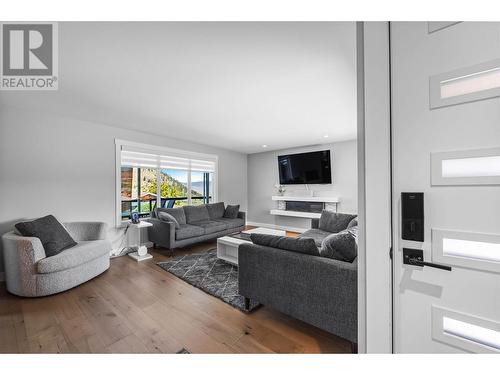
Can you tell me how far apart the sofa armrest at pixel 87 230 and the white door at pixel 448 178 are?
3636 millimetres

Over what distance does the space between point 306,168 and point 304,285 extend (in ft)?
13.7

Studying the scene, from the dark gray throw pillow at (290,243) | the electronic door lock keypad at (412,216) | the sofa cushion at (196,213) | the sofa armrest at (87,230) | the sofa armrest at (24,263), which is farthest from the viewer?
the sofa cushion at (196,213)

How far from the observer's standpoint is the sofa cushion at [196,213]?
460cm

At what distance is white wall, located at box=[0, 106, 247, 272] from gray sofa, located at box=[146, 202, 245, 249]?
78cm

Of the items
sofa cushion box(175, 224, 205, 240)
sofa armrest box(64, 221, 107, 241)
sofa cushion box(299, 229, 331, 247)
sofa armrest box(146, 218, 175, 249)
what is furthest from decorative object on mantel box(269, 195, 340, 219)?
sofa armrest box(64, 221, 107, 241)

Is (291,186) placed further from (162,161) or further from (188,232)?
(162,161)

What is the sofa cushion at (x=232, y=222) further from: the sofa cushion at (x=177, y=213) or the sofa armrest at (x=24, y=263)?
→ the sofa armrest at (x=24, y=263)

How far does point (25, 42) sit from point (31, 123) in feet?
6.40

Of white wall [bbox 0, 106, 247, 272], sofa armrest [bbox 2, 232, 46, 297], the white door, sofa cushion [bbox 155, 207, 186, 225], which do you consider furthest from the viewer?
sofa cushion [bbox 155, 207, 186, 225]

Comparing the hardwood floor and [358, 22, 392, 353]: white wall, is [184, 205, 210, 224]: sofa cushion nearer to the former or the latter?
the hardwood floor

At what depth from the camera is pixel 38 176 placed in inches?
119

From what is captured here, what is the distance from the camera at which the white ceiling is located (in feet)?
4.87

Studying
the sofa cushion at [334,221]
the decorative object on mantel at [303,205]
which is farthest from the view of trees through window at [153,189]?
the sofa cushion at [334,221]

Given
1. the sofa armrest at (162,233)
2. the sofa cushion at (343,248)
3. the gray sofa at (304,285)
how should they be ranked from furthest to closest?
the sofa armrest at (162,233), the sofa cushion at (343,248), the gray sofa at (304,285)
